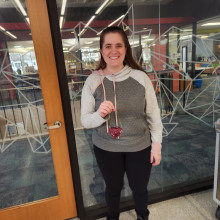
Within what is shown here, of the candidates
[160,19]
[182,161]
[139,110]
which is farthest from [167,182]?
[160,19]

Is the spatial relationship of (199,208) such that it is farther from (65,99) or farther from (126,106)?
(65,99)

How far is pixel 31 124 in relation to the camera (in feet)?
5.26

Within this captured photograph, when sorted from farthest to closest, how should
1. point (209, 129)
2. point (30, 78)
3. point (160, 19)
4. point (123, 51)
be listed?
1. point (209, 129)
2. point (160, 19)
3. point (30, 78)
4. point (123, 51)

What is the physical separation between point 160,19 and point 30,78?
3.90ft

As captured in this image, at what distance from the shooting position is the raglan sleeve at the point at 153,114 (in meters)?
1.27

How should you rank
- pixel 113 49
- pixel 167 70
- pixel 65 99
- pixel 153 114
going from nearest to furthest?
pixel 113 49, pixel 153 114, pixel 65 99, pixel 167 70

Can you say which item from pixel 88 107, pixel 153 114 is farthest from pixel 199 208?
pixel 88 107

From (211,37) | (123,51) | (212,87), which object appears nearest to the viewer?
(123,51)

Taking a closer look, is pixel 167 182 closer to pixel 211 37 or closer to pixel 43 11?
pixel 211 37

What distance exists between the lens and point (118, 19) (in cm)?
159

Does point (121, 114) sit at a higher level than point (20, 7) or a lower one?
lower

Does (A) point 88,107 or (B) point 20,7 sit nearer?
(A) point 88,107

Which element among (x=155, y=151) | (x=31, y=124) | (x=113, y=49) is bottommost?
(x=155, y=151)

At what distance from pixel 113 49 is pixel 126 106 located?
36cm
